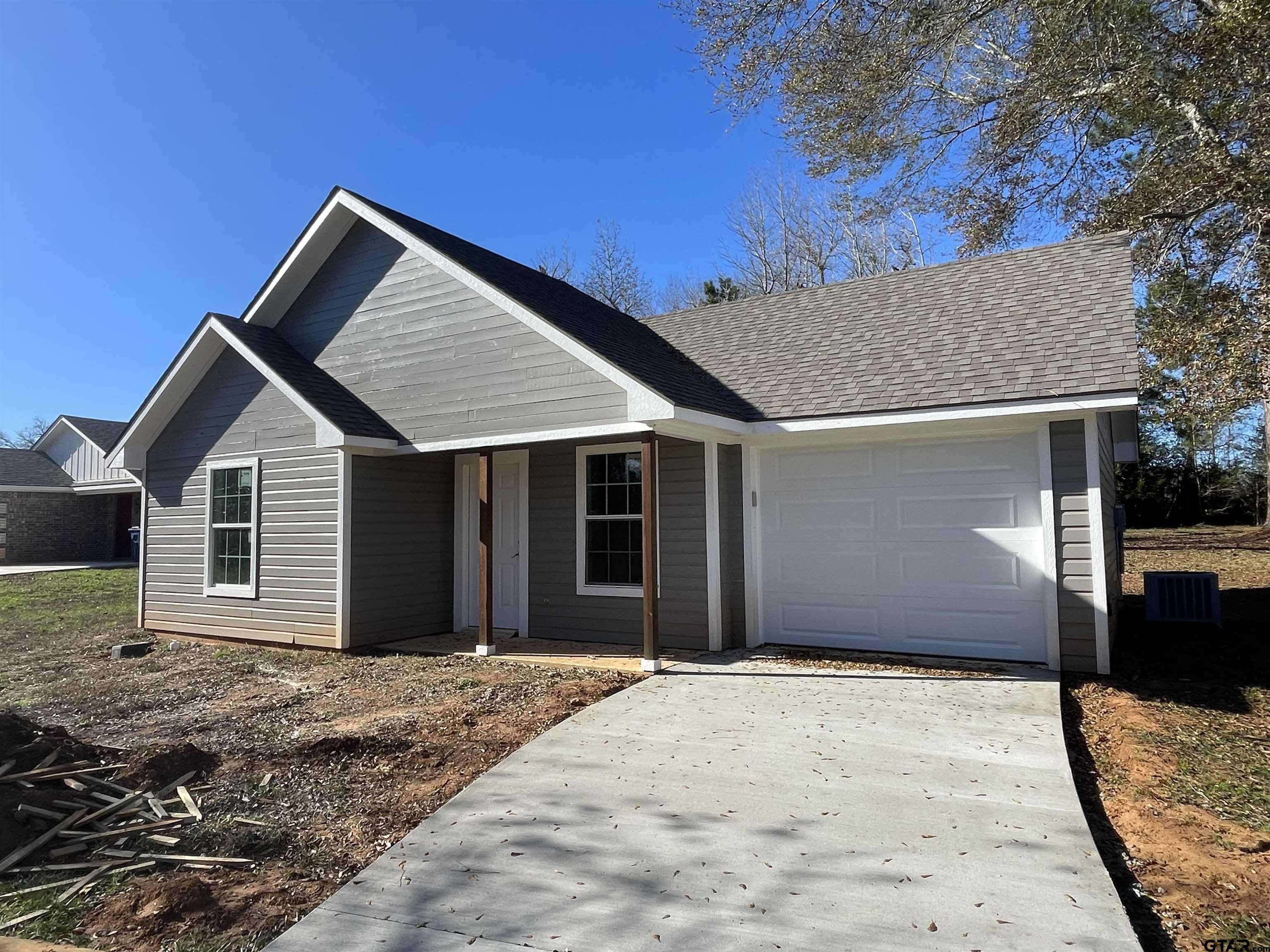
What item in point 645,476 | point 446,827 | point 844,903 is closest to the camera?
point 844,903

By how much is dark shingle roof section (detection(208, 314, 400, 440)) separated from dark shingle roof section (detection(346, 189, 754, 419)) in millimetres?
2230

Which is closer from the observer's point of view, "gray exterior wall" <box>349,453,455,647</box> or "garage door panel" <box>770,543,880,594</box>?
"garage door panel" <box>770,543,880,594</box>

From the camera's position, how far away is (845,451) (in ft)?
28.1

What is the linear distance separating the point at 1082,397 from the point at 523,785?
5814 mm

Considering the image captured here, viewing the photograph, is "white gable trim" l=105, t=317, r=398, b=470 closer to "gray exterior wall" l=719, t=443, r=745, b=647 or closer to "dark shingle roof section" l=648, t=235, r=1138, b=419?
"gray exterior wall" l=719, t=443, r=745, b=647

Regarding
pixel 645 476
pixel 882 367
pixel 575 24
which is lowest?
pixel 645 476

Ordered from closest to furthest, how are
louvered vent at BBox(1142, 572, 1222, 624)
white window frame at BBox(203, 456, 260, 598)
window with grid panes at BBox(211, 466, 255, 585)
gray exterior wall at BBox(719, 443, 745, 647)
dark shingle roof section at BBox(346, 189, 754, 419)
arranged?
1. dark shingle roof section at BBox(346, 189, 754, 419)
2. gray exterior wall at BBox(719, 443, 745, 647)
3. louvered vent at BBox(1142, 572, 1222, 624)
4. white window frame at BBox(203, 456, 260, 598)
5. window with grid panes at BBox(211, 466, 255, 585)

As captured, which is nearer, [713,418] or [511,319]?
[713,418]

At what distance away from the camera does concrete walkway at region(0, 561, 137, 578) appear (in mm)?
20078

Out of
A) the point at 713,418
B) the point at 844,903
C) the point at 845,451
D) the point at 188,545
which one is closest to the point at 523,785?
the point at 844,903

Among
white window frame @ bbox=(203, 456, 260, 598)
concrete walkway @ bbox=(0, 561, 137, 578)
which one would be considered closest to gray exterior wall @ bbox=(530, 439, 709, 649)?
white window frame @ bbox=(203, 456, 260, 598)

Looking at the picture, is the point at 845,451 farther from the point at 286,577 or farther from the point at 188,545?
the point at 188,545

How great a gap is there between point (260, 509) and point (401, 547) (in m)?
1.97

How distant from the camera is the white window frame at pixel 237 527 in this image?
33.1ft
